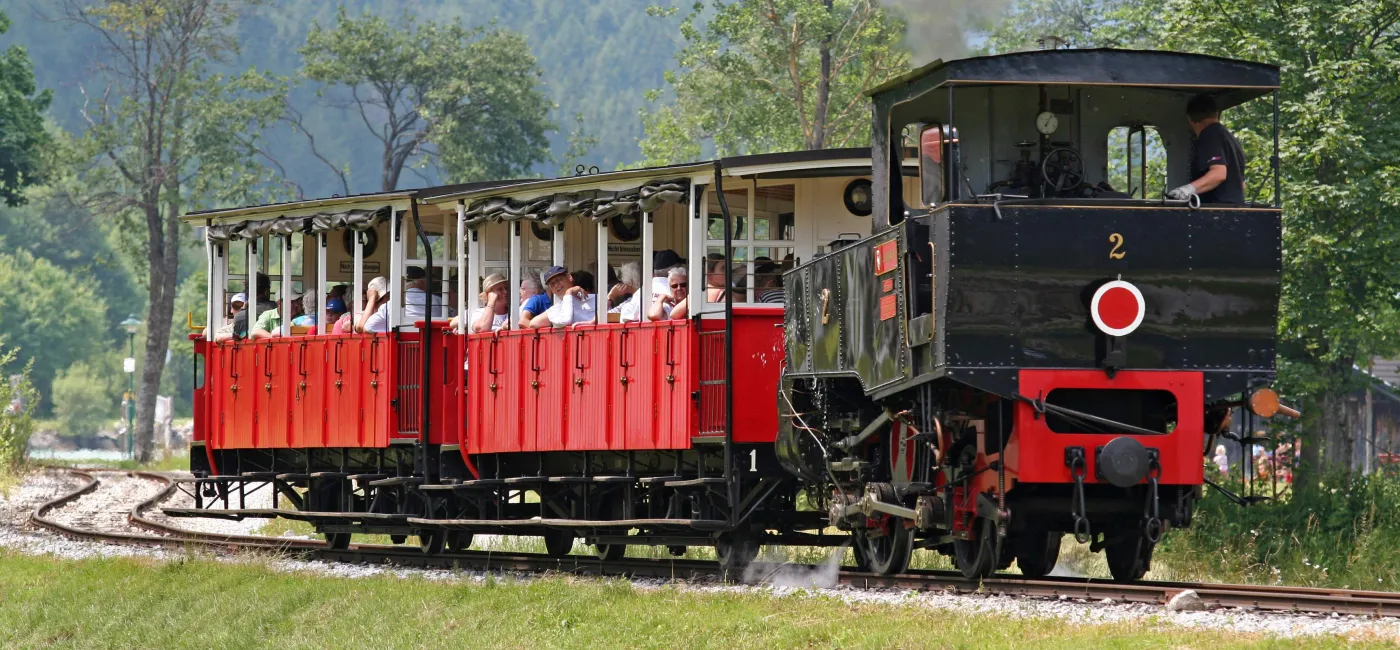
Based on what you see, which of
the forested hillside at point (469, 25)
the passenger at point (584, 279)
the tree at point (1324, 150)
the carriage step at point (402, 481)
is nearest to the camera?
the passenger at point (584, 279)

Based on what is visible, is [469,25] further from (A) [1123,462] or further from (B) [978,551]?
(A) [1123,462]

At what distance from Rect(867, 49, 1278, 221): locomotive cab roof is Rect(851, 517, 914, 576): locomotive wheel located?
2441 millimetres

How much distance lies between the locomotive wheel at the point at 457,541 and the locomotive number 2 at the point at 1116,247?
975 cm

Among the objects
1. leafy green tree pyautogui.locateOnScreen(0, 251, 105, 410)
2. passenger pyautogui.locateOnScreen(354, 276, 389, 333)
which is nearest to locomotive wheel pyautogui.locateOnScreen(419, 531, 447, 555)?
passenger pyautogui.locateOnScreen(354, 276, 389, 333)

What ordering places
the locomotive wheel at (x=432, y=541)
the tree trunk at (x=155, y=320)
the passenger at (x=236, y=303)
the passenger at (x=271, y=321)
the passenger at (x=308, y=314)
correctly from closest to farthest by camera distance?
the locomotive wheel at (x=432, y=541) < the passenger at (x=308, y=314) < the passenger at (x=271, y=321) < the passenger at (x=236, y=303) < the tree trunk at (x=155, y=320)

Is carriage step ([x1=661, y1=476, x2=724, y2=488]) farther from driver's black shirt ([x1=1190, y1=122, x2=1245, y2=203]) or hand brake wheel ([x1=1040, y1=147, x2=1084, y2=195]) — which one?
driver's black shirt ([x1=1190, y1=122, x2=1245, y2=203])

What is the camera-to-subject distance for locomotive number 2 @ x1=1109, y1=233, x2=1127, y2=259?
35.8 feet

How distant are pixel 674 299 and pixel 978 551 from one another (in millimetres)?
3924

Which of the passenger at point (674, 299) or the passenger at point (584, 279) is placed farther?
the passenger at point (584, 279)

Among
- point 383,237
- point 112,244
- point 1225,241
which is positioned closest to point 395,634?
point 1225,241

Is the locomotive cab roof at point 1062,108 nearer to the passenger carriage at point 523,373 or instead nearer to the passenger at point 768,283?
the passenger carriage at point 523,373

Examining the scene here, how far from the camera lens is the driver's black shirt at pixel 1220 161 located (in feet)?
37.2

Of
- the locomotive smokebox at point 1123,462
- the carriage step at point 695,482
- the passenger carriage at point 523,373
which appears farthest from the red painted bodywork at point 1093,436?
the carriage step at point 695,482

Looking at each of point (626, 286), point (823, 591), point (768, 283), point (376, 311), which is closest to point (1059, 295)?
point (823, 591)
